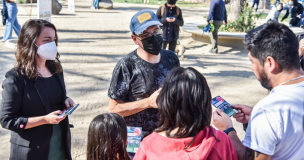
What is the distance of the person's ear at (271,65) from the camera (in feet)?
5.65

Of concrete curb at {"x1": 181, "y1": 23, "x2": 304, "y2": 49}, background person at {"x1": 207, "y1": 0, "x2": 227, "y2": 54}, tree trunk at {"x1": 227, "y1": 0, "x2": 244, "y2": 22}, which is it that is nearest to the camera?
background person at {"x1": 207, "y1": 0, "x2": 227, "y2": 54}

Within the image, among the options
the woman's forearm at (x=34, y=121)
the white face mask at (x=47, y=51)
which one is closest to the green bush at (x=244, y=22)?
the white face mask at (x=47, y=51)

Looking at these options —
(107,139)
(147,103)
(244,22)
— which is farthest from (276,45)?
(244,22)

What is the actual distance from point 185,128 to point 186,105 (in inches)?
5.2

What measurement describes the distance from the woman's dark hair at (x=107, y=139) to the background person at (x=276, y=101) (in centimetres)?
76

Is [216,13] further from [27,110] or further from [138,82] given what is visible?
[27,110]

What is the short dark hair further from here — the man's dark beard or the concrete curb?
the concrete curb

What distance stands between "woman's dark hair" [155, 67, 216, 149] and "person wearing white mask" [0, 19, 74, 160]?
3.54 feet

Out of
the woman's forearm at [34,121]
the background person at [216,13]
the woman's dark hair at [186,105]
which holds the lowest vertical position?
the woman's forearm at [34,121]

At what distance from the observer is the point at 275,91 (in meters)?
1.70

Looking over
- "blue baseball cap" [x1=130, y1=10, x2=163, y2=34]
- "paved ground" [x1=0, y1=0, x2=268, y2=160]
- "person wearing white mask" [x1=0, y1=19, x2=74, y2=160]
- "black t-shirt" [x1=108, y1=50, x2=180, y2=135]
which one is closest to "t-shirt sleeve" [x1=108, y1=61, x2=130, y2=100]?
"black t-shirt" [x1=108, y1=50, x2=180, y2=135]

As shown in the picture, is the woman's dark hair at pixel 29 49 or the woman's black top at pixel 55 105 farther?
the woman's black top at pixel 55 105

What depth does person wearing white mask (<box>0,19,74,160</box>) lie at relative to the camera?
2.32m

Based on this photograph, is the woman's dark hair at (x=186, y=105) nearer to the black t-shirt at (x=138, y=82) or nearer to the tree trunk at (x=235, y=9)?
the black t-shirt at (x=138, y=82)
